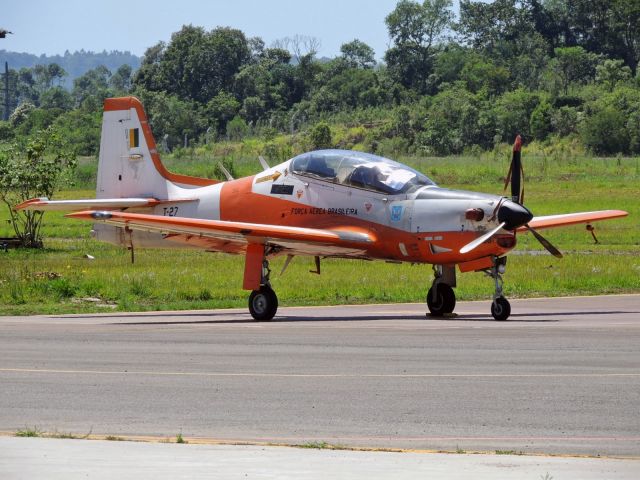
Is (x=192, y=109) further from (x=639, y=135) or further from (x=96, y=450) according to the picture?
(x=96, y=450)

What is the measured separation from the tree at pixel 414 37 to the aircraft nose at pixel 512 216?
10879cm

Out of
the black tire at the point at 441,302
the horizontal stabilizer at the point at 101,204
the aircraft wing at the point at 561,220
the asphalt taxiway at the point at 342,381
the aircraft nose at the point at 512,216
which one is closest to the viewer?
the asphalt taxiway at the point at 342,381

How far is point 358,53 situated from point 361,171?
136 meters

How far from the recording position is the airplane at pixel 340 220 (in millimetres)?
21578

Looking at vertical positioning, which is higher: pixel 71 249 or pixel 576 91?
pixel 576 91

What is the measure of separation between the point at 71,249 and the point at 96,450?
35417 millimetres

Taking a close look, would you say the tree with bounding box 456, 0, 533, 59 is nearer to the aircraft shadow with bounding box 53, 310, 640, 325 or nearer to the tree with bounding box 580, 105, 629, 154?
the tree with bounding box 580, 105, 629, 154

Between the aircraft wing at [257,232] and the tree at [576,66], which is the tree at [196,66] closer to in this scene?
the tree at [576,66]

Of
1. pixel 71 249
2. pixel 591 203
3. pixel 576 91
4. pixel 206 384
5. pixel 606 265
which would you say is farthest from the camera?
pixel 576 91

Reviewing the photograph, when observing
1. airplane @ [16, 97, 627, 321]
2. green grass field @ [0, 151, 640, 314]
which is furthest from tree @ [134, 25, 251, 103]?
airplane @ [16, 97, 627, 321]

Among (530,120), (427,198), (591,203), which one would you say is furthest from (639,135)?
(427,198)

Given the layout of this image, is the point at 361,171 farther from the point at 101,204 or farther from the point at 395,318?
the point at 101,204

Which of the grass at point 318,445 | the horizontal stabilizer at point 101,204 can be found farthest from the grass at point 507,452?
the horizontal stabilizer at point 101,204

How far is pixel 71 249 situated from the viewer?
4425 cm
